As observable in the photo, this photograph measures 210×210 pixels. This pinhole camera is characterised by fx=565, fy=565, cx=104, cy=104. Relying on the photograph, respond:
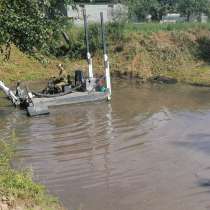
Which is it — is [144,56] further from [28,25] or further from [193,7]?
[193,7]

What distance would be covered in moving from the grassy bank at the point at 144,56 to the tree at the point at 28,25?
12.0 m

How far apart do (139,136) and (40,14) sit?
182 inches

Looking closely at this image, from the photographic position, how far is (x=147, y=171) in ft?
Answer: 41.3

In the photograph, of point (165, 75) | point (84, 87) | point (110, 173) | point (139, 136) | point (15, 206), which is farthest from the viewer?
point (165, 75)

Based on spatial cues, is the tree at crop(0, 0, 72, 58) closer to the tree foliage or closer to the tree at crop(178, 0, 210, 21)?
the tree foliage

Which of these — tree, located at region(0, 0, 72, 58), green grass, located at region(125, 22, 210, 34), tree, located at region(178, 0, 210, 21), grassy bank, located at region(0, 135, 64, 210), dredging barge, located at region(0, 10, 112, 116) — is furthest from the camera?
tree, located at region(178, 0, 210, 21)

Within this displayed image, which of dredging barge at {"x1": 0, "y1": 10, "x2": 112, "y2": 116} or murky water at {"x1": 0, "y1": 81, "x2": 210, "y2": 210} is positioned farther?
dredging barge at {"x1": 0, "y1": 10, "x2": 112, "y2": 116}

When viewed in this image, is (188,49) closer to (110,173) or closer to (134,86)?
(134,86)

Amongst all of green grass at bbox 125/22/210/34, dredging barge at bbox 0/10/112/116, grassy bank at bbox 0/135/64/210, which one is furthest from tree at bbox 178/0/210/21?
grassy bank at bbox 0/135/64/210

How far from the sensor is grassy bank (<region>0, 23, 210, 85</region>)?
30583mm

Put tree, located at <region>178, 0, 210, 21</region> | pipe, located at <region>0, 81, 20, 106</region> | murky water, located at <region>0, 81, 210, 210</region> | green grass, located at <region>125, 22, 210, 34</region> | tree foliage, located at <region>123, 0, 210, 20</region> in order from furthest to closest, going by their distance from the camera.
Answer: tree, located at <region>178, 0, 210, 21</region> → tree foliage, located at <region>123, 0, 210, 20</region> → green grass, located at <region>125, 22, 210, 34</region> → pipe, located at <region>0, 81, 20, 106</region> → murky water, located at <region>0, 81, 210, 210</region>

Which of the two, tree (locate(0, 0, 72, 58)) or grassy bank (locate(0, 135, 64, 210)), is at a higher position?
tree (locate(0, 0, 72, 58))

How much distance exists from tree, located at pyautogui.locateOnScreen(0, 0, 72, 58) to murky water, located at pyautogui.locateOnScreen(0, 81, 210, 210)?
2.70 m

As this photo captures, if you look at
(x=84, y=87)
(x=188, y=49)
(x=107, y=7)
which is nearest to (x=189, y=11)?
(x=107, y=7)
